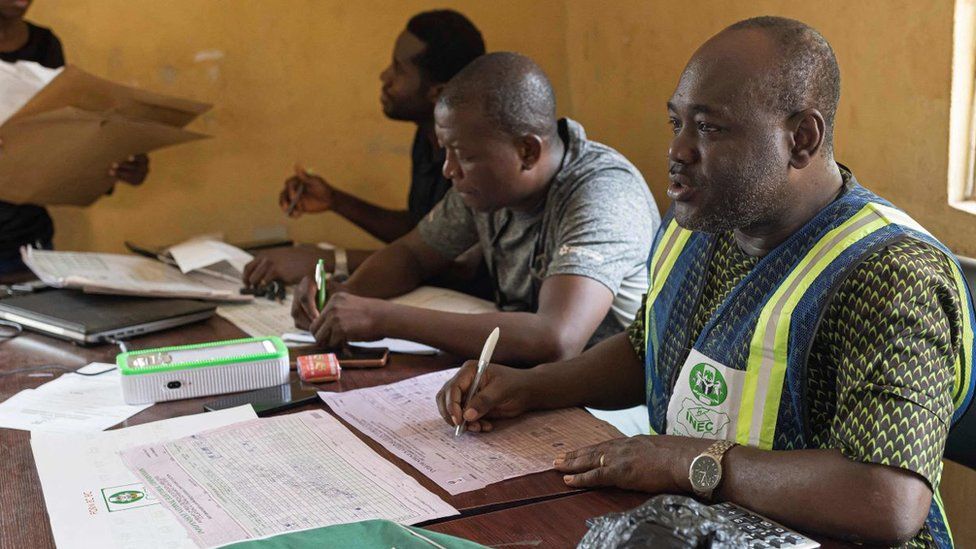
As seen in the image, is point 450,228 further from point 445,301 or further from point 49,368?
point 49,368

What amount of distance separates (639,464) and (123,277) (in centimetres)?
160

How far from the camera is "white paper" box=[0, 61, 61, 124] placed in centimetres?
258

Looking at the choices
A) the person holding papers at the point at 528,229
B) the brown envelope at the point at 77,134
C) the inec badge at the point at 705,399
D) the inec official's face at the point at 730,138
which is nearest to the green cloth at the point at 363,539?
the inec badge at the point at 705,399

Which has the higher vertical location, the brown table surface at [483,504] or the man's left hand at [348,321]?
the man's left hand at [348,321]

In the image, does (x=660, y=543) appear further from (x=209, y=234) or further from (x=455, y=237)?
(x=209, y=234)

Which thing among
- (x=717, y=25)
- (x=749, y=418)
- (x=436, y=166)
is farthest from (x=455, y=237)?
(x=749, y=418)

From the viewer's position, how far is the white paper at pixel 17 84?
2576 mm

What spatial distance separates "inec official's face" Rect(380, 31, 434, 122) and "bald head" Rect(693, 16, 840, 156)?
180cm

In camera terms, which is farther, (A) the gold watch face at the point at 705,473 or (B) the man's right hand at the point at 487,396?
(B) the man's right hand at the point at 487,396

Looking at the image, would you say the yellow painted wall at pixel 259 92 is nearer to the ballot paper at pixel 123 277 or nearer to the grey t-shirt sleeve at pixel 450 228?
the ballot paper at pixel 123 277

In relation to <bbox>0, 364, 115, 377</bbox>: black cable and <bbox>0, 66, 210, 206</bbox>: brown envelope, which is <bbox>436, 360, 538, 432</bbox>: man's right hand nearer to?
<bbox>0, 364, 115, 377</bbox>: black cable

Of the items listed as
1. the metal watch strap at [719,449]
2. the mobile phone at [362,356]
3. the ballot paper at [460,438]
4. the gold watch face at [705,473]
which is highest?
the metal watch strap at [719,449]

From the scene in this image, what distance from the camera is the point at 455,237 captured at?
2.61 meters

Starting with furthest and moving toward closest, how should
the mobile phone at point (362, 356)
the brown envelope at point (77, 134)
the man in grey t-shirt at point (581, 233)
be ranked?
the brown envelope at point (77, 134) < the man in grey t-shirt at point (581, 233) < the mobile phone at point (362, 356)
